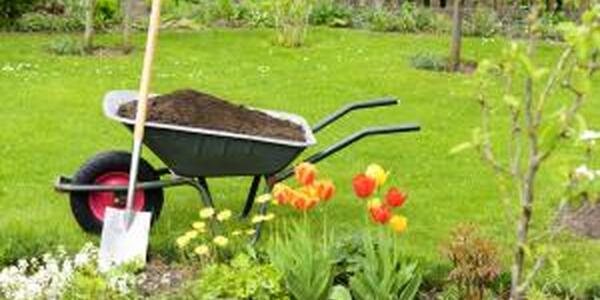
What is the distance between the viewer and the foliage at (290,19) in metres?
10.9

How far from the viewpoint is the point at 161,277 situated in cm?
467

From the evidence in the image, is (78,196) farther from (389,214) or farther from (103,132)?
(103,132)

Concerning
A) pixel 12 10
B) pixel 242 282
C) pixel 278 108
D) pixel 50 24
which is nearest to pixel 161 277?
pixel 242 282

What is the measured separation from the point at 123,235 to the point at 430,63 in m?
5.73

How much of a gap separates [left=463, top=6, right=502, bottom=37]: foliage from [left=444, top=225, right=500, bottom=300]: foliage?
27.3 ft

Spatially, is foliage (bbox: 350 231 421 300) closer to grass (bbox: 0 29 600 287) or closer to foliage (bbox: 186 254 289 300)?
foliage (bbox: 186 254 289 300)

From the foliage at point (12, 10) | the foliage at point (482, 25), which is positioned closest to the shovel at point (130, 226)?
the foliage at point (12, 10)

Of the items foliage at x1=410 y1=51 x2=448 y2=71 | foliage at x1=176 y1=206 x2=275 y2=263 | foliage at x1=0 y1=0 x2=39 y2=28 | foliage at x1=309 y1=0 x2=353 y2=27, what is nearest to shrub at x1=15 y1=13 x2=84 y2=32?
foliage at x1=0 y1=0 x2=39 y2=28

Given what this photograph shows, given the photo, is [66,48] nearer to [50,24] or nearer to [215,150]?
[50,24]

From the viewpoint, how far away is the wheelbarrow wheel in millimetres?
5043

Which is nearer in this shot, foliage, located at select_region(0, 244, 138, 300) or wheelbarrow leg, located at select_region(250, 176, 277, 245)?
foliage, located at select_region(0, 244, 138, 300)

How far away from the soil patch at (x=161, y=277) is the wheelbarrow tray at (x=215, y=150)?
1.38 ft

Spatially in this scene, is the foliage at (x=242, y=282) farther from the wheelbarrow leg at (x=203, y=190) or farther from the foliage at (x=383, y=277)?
the wheelbarrow leg at (x=203, y=190)

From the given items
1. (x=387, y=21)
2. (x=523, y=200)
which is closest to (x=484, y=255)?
(x=523, y=200)
